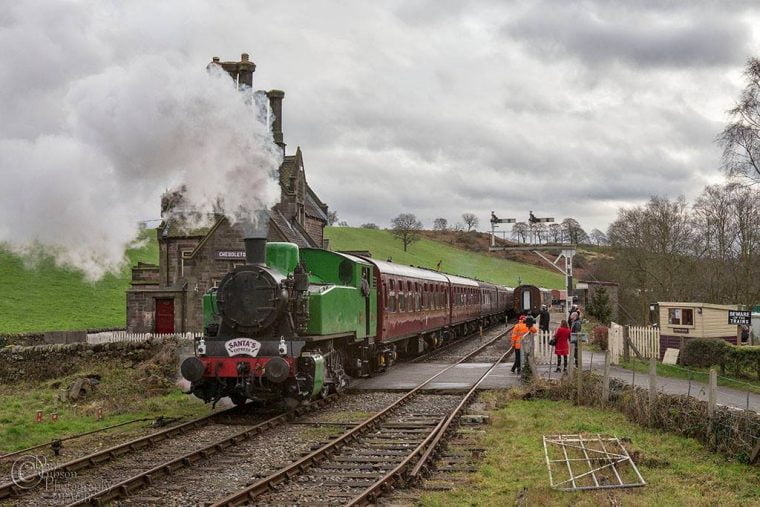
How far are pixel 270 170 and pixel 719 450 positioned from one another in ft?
41.7

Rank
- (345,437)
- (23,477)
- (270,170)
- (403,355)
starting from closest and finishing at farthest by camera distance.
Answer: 1. (23,477)
2. (345,437)
3. (270,170)
4. (403,355)

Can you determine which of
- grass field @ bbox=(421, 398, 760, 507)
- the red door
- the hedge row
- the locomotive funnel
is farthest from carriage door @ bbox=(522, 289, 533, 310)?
the locomotive funnel

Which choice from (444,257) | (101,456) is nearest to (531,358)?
(101,456)

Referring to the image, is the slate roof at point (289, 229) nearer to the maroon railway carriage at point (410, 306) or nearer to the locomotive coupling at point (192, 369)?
the maroon railway carriage at point (410, 306)

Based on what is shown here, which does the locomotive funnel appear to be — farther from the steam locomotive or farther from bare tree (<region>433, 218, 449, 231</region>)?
bare tree (<region>433, 218, 449, 231</region>)

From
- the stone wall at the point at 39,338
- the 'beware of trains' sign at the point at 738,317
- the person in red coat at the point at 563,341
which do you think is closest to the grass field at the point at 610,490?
the person in red coat at the point at 563,341

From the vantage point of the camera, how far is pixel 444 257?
111188 millimetres

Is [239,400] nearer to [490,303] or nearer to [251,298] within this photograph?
[251,298]

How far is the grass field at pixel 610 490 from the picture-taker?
847 cm

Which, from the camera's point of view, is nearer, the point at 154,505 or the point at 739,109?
the point at 154,505

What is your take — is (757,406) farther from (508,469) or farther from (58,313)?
(58,313)

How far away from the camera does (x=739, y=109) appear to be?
25328mm

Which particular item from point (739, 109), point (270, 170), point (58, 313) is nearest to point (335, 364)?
point (270, 170)

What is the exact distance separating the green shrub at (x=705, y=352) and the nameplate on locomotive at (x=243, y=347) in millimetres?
13288
